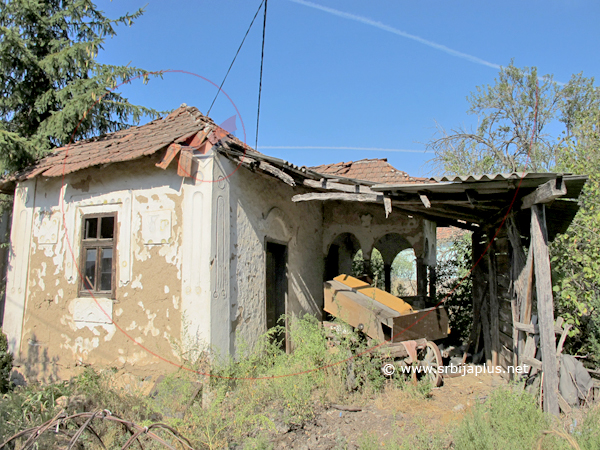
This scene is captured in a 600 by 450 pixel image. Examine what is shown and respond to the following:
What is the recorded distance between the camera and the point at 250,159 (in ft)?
19.5

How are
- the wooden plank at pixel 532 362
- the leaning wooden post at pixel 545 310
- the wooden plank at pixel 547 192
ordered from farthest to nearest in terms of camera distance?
the wooden plank at pixel 532 362, the leaning wooden post at pixel 545 310, the wooden plank at pixel 547 192

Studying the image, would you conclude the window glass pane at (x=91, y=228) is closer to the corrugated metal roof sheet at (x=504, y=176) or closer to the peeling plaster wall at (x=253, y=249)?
the peeling plaster wall at (x=253, y=249)

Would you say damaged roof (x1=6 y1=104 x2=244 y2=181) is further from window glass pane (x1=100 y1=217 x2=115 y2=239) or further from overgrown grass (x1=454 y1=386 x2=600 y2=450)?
overgrown grass (x1=454 y1=386 x2=600 y2=450)

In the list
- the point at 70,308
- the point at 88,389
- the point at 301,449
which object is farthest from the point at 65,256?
the point at 301,449

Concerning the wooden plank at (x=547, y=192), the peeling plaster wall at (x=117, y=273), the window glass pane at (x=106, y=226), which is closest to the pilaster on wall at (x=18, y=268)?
the peeling plaster wall at (x=117, y=273)

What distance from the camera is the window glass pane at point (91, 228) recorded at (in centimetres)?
650

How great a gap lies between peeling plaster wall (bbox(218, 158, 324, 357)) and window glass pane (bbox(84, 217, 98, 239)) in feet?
7.62

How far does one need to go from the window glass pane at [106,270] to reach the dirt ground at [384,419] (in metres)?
3.51

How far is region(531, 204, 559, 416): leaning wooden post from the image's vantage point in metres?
4.41

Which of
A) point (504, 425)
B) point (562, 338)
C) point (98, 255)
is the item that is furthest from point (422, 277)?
point (98, 255)

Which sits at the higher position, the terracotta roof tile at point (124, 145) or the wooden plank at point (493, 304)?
the terracotta roof tile at point (124, 145)

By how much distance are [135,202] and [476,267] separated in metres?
6.41

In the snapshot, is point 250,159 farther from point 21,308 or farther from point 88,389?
point 21,308

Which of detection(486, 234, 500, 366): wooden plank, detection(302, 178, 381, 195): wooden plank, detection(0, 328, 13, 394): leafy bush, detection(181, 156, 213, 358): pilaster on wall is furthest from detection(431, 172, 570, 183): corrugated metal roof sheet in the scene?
detection(0, 328, 13, 394): leafy bush
